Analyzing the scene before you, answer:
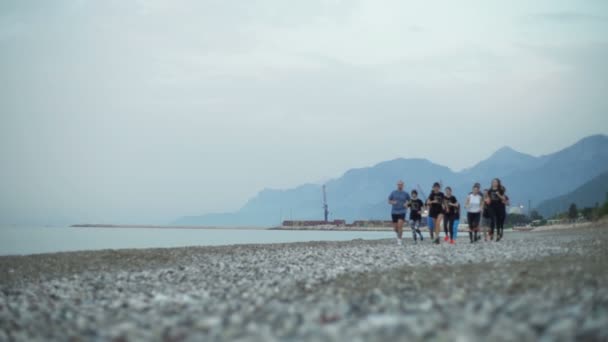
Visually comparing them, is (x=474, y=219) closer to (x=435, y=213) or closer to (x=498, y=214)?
(x=498, y=214)

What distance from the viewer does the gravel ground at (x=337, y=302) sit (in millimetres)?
7750

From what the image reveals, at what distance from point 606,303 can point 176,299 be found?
23.3ft

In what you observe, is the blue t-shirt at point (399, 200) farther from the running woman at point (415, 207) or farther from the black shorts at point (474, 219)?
the black shorts at point (474, 219)

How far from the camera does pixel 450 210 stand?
29.1m

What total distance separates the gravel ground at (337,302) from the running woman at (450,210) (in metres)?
8.31

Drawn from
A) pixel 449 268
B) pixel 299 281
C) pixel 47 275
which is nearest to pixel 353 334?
pixel 299 281

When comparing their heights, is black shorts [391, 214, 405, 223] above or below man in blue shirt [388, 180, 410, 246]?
below

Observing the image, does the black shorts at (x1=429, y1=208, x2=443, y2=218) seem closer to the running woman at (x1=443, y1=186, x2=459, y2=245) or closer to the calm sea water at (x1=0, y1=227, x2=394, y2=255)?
the running woman at (x1=443, y1=186, x2=459, y2=245)

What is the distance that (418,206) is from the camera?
28.4 m

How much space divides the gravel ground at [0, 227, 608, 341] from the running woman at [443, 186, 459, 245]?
8.31 metres

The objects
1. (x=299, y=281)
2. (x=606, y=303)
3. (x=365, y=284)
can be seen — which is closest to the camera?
(x=606, y=303)

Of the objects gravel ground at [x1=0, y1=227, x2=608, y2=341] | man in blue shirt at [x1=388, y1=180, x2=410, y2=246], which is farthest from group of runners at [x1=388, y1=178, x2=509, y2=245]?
gravel ground at [x1=0, y1=227, x2=608, y2=341]

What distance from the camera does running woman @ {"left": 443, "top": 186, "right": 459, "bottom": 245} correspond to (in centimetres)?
2866

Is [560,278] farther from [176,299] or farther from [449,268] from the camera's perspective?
[176,299]
